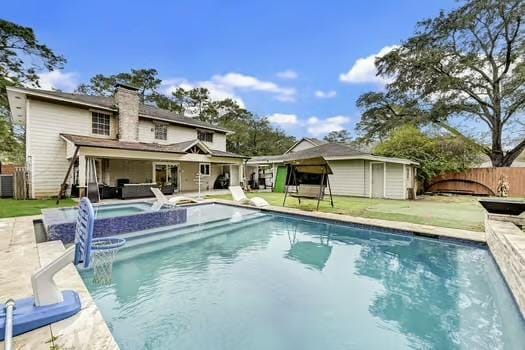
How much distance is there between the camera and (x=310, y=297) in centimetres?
401

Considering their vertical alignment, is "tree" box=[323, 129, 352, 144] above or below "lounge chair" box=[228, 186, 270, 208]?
above

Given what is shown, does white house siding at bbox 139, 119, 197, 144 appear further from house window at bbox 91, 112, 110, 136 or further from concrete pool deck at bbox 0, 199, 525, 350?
concrete pool deck at bbox 0, 199, 525, 350

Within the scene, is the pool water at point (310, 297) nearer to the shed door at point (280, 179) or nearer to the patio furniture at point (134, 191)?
the patio furniture at point (134, 191)

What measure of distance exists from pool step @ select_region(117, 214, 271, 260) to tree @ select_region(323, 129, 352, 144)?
41972mm

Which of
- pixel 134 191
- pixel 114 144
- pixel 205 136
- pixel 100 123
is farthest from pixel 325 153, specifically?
pixel 100 123

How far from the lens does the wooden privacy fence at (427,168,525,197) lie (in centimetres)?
1623

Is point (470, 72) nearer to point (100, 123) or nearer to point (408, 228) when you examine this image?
point (408, 228)

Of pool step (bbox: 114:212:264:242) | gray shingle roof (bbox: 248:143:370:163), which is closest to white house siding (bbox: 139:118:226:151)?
gray shingle roof (bbox: 248:143:370:163)

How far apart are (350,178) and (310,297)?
14366 mm

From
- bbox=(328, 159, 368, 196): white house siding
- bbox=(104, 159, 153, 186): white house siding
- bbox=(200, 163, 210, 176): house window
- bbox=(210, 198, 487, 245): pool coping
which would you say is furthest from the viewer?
bbox=(200, 163, 210, 176): house window

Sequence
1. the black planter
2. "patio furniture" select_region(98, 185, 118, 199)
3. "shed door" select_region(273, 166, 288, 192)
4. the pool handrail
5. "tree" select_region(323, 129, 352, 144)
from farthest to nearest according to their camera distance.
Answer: "tree" select_region(323, 129, 352, 144), "shed door" select_region(273, 166, 288, 192), "patio furniture" select_region(98, 185, 118, 199), the black planter, the pool handrail

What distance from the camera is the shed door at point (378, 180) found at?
53.4 feet

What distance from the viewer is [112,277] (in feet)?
15.1

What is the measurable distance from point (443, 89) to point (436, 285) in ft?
66.5
